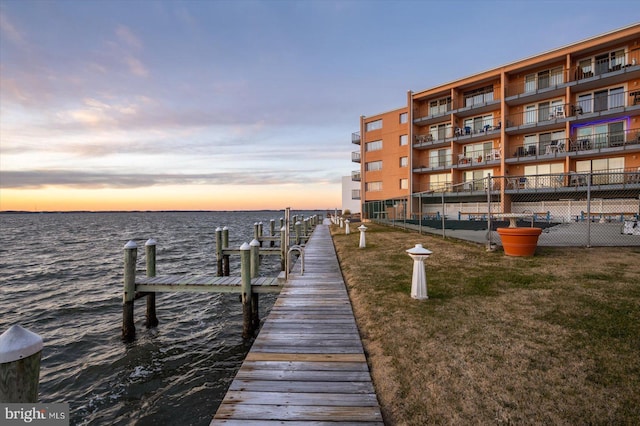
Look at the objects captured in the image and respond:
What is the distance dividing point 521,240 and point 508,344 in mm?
6462

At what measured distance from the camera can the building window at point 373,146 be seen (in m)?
39.8

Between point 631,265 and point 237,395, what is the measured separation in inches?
401

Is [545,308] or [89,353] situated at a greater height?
[545,308]

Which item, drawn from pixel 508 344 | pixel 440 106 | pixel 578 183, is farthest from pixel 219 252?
pixel 440 106

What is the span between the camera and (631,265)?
798cm

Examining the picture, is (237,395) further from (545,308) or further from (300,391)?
(545,308)

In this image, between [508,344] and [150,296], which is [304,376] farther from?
[150,296]

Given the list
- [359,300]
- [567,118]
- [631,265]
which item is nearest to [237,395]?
[359,300]

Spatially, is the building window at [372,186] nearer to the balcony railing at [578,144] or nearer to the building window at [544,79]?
the balcony railing at [578,144]

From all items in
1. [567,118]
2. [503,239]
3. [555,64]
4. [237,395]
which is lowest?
[237,395]

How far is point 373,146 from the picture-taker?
40.5 m

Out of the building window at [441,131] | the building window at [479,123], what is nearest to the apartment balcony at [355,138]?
the building window at [441,131]

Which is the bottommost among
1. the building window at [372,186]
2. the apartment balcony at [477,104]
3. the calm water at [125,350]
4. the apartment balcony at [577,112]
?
the calm water at [125,350]

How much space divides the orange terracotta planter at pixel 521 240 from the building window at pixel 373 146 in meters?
31.4
